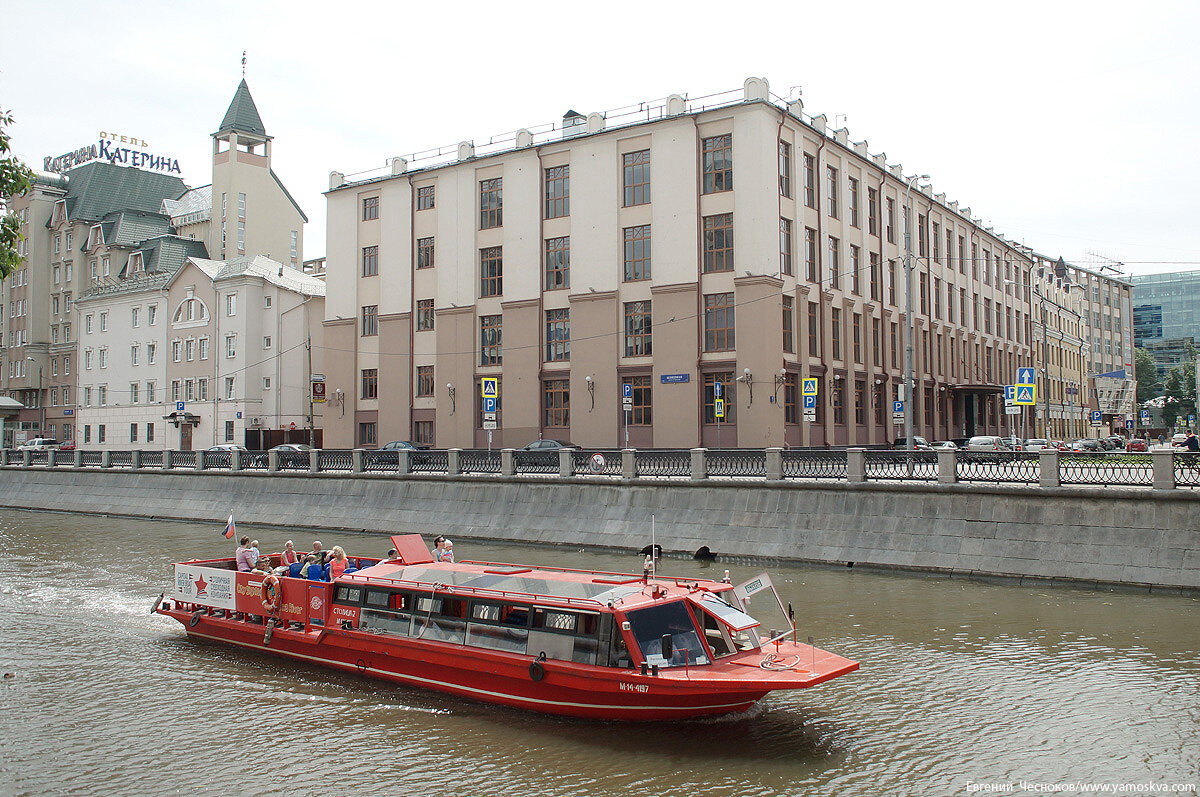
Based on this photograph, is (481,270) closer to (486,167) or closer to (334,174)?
(486,167)

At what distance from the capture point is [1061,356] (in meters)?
86.1

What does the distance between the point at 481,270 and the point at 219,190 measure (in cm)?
3663

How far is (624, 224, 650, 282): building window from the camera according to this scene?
44344 mm

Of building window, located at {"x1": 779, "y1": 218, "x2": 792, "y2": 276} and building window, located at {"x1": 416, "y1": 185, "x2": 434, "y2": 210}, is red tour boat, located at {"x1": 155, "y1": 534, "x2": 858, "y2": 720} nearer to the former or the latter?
building window, located at {"x1": 779, "y1": 218, "x2": 792, "y2": 276}

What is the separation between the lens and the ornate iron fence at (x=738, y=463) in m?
28.7

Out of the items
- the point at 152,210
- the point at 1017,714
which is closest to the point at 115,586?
the point at 1017,714

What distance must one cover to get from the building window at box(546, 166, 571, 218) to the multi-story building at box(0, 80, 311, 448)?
30.8 metres

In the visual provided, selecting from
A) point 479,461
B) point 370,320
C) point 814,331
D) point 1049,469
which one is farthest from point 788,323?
point 370,320

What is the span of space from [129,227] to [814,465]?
72743 mm

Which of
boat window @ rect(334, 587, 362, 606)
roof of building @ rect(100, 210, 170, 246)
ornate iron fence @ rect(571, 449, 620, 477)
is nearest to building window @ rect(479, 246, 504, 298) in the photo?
ornate iron fence @ rect(571, 449, 620, 477)

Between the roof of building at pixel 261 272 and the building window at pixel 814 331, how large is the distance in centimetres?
A: 3832

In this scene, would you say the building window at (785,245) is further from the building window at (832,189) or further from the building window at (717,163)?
the building window at (832,189)

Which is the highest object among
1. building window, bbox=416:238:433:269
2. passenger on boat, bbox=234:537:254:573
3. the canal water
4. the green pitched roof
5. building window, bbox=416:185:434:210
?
the green pitched roof

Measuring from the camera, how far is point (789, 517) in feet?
87.9
